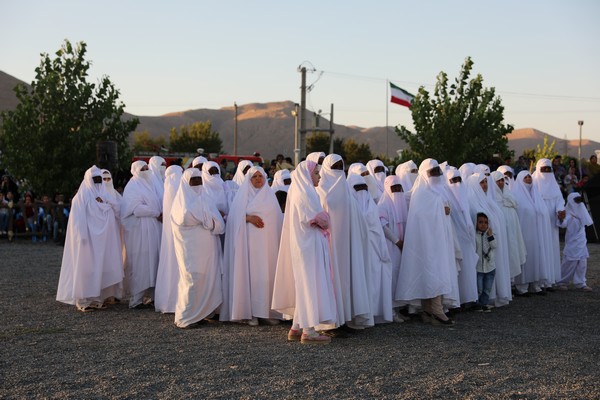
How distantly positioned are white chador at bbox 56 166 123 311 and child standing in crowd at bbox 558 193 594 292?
706 cm

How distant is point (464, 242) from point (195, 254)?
11.5 feet

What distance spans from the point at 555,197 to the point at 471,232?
3.31m

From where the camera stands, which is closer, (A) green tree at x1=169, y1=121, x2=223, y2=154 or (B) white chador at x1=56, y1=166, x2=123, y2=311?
(B) white chador at x1=56, y1=166, x2=123, y2=311

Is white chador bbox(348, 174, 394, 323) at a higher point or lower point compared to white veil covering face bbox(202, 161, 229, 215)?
lower

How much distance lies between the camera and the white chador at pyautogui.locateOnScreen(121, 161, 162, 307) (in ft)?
36.1

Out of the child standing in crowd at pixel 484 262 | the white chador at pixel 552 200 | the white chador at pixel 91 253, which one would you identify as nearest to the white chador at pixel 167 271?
the white chador at pixel 91 253

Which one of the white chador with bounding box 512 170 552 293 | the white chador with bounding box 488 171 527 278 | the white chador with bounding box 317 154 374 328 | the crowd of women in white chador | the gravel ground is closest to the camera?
the gravel ground

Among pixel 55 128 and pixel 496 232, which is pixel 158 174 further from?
pixel 55 128

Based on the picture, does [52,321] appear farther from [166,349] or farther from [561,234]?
[561,234]

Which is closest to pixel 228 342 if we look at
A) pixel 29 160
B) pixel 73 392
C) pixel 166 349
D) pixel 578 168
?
pixel 166 349

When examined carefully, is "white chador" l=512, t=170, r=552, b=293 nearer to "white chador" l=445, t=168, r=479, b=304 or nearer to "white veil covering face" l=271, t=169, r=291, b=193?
"white chador" l=445, t=168, r=479, b=304

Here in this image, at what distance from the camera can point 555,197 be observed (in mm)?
13148

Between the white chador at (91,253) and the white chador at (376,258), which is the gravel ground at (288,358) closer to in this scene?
the white chador at (376,258)

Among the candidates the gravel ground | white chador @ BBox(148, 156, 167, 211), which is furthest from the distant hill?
the gravel ground
